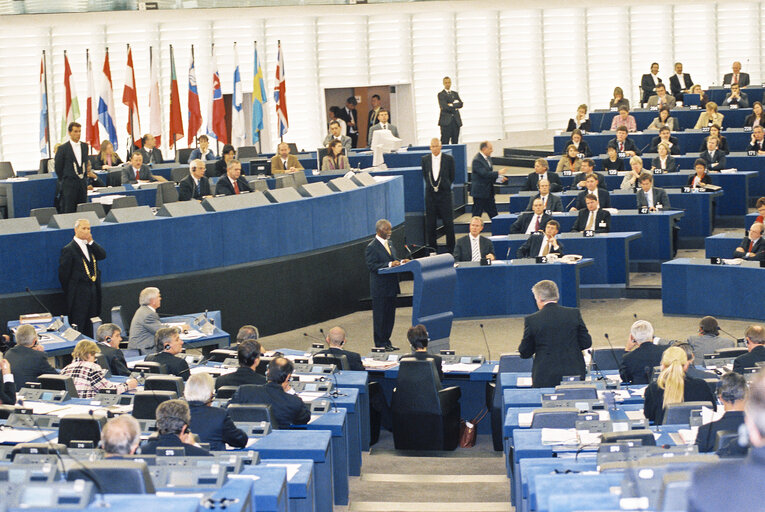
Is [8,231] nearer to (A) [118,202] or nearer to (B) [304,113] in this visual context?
(A) [118,202]

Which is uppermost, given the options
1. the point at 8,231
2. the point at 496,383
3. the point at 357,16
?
the point at 357,16

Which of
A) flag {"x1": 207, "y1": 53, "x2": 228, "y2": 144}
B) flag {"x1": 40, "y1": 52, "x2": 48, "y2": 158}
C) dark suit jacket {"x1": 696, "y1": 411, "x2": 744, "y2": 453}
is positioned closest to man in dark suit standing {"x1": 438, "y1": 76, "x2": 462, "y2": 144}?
flag {"x1": 207, "y1": 53, "x2": 228, "y2": 144}

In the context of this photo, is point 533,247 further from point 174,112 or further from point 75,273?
point 174,112

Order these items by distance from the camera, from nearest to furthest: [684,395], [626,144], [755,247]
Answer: [684,395]
[755,247]
[626,144]

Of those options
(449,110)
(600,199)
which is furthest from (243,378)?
(449,110)

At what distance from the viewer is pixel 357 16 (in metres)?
26.0

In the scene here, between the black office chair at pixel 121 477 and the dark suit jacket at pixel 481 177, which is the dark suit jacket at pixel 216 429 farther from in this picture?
the dark suit jacket at pixel 481 177

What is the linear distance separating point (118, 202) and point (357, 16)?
11.1m

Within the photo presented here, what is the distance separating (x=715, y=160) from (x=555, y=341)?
10.1 metres

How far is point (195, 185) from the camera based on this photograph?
1655 centimetres

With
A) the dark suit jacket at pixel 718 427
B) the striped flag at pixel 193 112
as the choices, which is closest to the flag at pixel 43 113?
the striped flag at pixel 193 112

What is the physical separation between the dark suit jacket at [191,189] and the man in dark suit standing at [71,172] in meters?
1.29

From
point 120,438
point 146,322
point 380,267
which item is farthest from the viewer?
point 380,267

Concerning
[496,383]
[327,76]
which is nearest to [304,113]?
[327,76]
